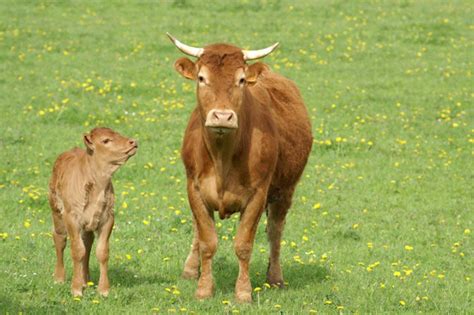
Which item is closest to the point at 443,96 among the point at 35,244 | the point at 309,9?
the point at 309,9

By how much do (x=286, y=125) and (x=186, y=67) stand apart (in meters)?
1.68

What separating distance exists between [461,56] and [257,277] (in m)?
15.7

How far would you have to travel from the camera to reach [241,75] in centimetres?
948

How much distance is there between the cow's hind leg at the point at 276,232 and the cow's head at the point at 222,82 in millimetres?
1875

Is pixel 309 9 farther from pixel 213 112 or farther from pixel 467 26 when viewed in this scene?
pixel 213 112

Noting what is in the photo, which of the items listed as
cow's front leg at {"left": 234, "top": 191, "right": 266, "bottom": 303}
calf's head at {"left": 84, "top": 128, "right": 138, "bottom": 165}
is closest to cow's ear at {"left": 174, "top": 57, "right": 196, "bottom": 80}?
calf's head at {"left": 84, "top": 128, "right": 138, "bottom": 165}

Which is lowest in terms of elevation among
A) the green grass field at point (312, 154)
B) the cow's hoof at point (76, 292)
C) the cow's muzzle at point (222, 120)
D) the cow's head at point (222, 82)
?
the green grass field at point (312, 154)

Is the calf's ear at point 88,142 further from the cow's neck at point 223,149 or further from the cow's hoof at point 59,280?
the cow's hoof at point 59,280

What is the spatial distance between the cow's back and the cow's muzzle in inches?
63.7

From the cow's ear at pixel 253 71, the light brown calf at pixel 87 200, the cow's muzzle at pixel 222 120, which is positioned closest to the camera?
the cow's muzzle at pixel 222 120

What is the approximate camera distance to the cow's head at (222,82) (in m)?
9.11

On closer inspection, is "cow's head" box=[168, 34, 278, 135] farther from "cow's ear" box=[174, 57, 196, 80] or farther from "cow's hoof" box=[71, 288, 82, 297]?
"cow's hoof" box=[71, 288, 82, 297]

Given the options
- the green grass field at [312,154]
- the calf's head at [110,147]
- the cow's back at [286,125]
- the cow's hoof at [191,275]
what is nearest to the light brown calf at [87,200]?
the calf's head at [110,147]

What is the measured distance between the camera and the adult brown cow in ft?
30.8
